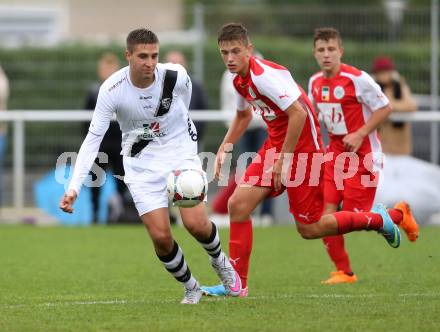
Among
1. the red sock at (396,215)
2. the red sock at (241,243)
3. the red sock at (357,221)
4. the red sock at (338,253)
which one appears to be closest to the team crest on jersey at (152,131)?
the red sock at (241,243)

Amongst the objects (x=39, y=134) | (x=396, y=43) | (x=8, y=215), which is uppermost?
(x=396, y=43)

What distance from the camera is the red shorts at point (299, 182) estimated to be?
320 inches

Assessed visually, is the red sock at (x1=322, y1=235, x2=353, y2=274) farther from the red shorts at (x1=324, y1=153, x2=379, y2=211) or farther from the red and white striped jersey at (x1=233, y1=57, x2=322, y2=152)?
the red and white striped jersey at (x1=233, y1=57, x2=322, y2=152)

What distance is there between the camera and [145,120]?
7707 mm

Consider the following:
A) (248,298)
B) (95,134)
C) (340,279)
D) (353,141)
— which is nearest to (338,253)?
(340,279)

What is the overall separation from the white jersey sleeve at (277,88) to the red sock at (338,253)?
180 cm

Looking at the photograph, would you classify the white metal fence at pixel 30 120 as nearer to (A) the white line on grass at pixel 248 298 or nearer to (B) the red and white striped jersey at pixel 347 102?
(B) the red and white striped jersey at pixel 347 102

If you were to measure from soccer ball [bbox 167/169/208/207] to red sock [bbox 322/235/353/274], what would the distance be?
78.6 inches

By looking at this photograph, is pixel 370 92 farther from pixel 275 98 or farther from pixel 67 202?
pixel 67 202

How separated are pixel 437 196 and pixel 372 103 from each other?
5.13m

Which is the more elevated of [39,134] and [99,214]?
[39,134]

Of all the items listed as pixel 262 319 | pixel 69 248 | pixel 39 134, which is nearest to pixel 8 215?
pixel 39 134

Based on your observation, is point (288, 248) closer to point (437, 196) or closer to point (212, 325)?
point (437, 196)

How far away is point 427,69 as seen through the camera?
15.8m
